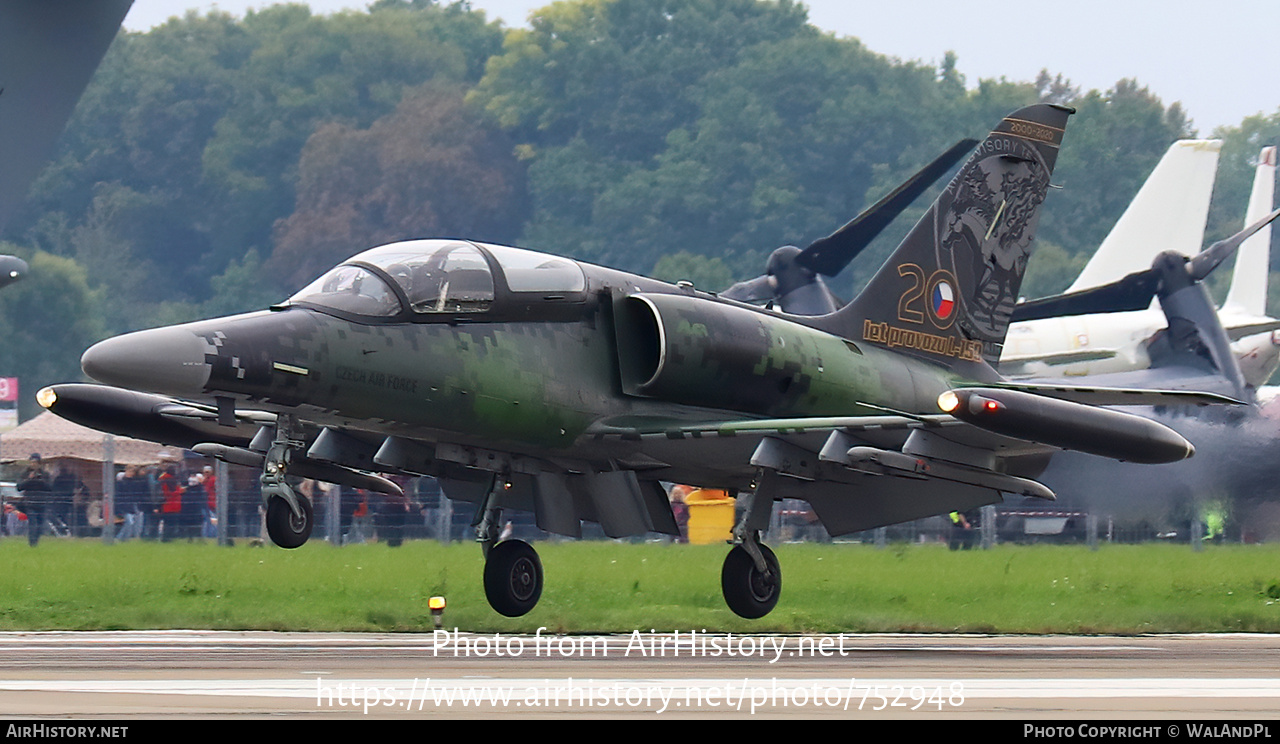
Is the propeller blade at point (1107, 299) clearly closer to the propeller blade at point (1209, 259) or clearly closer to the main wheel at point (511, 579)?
the propeller blade at point (1209, 259)

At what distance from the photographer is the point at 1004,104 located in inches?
3442

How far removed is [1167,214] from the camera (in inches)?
1457

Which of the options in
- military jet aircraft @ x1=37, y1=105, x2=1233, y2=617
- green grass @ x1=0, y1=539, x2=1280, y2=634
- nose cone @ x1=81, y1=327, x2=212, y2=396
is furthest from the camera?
green grass @ x1=0, y1=539, x2=1280, y2=634

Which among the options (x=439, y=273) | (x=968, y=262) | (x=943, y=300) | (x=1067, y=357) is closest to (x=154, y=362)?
(x=439, y=273)

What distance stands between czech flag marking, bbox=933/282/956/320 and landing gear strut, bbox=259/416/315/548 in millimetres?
6843

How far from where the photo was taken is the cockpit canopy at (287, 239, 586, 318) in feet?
47.9

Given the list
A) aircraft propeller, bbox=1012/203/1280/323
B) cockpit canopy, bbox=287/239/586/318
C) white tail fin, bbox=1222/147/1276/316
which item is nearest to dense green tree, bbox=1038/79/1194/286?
white tail fin, bbox=1222/147/1276/316

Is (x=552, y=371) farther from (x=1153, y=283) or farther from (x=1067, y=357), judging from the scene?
(x=1067, y=357)

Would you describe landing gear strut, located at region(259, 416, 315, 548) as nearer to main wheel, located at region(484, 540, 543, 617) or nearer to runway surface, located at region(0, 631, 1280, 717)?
runway surface, located at region(0, 631, 1280, 717)

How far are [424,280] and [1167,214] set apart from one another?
83.7 ft

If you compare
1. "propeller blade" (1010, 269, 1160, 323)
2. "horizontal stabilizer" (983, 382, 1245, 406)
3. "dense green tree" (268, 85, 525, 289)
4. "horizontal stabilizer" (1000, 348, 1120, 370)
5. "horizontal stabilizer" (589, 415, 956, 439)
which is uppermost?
"dense green tree" (268, 85, 525, 289)

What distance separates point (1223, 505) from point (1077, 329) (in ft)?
25.7
